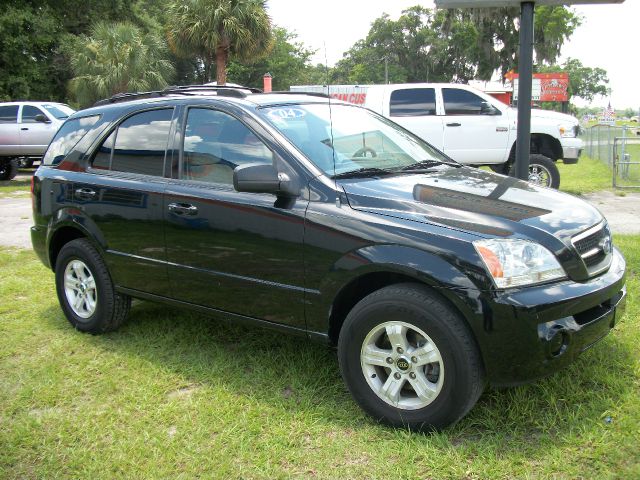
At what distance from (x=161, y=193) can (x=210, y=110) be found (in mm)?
619

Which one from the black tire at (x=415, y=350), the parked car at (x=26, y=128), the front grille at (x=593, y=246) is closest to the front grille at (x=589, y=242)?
the front grille at (x=593, y=246)

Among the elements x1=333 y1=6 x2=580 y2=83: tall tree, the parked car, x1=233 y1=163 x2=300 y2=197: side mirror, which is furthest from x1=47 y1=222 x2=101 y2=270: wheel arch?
x1=333 y1=6 x2=580 y2=83: tall tree

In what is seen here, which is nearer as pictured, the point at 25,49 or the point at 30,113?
the point at 30,113

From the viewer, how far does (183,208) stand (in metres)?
3.73

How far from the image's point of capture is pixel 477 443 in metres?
2.85

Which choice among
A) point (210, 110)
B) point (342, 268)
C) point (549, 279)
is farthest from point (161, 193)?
point (549, 279)

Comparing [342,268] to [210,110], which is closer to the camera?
[342,268]

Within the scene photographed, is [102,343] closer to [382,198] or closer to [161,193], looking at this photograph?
[161,193]

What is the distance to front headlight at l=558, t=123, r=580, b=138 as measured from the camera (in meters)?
10.6

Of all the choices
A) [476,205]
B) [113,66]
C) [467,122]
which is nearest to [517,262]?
[476,205]

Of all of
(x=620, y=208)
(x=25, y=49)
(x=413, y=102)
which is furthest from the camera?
(x=25, y=49)

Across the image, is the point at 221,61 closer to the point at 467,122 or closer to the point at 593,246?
the point at 467,122

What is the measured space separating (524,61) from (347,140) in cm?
256

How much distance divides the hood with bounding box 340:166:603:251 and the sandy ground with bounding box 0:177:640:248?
175 inches
